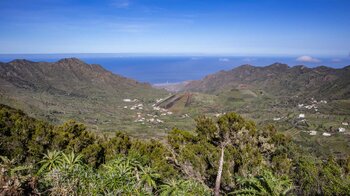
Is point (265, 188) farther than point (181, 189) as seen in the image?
Yes

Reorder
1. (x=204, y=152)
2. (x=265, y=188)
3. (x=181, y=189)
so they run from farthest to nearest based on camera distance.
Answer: (x=204, y=152) < (x=265, y=188) < (x=181, y=189)

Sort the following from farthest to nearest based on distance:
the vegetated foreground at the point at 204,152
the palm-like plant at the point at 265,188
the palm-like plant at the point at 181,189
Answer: the vegetated foreground at the point at 204,152 → the palm-like plant at the point at 265,188 → the palm-like plant at the point at 181,189

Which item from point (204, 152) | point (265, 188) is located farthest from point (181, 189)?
point (204, 152)

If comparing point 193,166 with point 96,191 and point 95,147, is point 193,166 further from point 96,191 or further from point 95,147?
point 96,191

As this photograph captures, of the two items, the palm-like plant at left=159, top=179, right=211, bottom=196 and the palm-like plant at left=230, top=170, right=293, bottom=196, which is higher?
the palm-like plant at left=159, top=179, right=211, bottom=196

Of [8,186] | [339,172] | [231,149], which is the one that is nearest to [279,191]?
[8,186]

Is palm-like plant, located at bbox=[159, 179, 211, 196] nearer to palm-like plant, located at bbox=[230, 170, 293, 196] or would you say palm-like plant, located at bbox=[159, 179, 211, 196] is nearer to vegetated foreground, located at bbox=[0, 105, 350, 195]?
palm-like plant, located at bbox=[230, 170, 293, 196]

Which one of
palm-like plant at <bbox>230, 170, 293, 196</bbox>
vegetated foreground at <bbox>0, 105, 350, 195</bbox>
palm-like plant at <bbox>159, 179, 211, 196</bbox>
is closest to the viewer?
palm-like plant at <bbox>159, 179, 211, 196</bbox>

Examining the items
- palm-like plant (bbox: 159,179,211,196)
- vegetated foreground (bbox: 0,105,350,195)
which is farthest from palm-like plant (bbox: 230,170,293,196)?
vegetated foreground (bbox: 0,105,350,195)

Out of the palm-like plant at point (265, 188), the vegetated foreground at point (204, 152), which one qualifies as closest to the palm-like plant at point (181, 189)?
the palm-like plant at point (265, 188)

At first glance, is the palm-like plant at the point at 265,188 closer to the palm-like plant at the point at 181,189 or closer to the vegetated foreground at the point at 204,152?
the palm-like plant at the point at 181,189

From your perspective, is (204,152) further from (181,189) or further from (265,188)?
(181,189)

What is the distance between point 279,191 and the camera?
7.69m

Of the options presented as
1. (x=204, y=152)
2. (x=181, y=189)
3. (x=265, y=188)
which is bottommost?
(x=204, y=152)
